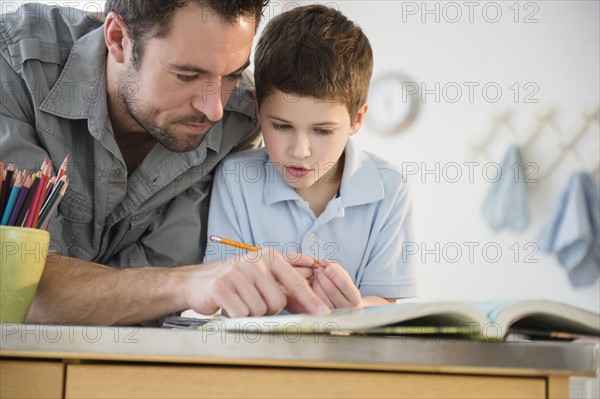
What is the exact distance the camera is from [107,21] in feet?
4.30

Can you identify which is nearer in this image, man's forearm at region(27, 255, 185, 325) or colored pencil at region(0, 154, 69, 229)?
colored pencil at region(0, 154, 69, 229)

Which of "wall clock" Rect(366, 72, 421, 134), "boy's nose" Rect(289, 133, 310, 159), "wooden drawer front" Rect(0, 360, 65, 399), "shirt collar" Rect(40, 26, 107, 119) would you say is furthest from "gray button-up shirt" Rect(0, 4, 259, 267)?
"wall clock" Rect(366, 72, 421, 134)

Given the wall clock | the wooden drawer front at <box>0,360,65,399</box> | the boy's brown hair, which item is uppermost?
the wall clock

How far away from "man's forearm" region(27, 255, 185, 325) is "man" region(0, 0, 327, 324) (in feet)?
0.66

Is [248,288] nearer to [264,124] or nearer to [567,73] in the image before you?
→ [264,124]

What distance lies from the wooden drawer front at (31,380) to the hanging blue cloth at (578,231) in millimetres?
2195

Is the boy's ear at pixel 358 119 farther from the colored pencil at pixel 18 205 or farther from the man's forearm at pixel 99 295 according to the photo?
the colored pencil at pixel 18 205

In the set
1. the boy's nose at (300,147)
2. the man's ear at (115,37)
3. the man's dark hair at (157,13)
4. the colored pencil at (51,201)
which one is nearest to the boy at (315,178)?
the boy's nose at (300,147)

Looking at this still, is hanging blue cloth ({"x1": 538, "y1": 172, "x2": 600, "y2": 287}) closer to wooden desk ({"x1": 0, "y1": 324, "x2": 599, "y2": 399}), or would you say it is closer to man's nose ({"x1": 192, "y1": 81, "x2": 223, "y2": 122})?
man's nose ({"x1": 192, "y1": 81, "x2": 223, "y2": 122})

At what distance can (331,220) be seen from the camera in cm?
129

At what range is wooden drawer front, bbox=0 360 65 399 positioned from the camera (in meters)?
0.55

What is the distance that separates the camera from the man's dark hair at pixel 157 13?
1.19m

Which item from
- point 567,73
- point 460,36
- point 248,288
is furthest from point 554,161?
point 248,288

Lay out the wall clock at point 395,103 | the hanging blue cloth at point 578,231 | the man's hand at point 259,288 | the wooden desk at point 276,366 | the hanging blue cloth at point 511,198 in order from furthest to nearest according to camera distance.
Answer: the wall clock at point 395,103
the hanging blue cloth at point 511,198
the hanging blue cloth at point 578,231
the man's hand at point 259,288
the wooden desk at point 276,366
